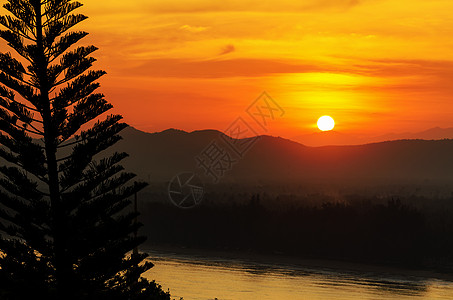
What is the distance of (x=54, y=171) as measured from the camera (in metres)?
21.5

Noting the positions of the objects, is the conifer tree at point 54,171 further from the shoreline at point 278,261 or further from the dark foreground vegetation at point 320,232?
the dark foreground vegetation at point 320,232

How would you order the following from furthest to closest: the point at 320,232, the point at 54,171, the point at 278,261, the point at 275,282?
the point at 320,232
the point at 278,261
the point at 275,282
the point at 54,171

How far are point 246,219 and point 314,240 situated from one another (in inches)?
359

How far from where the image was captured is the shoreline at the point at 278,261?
6639 cm

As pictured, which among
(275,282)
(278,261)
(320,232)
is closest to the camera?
(275,282)

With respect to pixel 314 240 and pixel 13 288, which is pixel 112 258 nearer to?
pixel 13 288

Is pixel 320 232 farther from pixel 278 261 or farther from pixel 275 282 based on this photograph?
pixel 275 282

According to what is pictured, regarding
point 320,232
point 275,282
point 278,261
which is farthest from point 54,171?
point 320,232

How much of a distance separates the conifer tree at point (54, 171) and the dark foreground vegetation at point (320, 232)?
52.2m

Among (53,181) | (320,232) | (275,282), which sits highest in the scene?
(53,181)

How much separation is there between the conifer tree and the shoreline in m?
43.5

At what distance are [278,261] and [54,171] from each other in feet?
170

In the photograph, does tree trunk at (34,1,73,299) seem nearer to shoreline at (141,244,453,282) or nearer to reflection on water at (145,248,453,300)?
reflection on water at (145,248,453,300)

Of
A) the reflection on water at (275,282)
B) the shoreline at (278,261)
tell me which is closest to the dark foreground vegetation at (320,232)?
the shoreline at (278,261)
